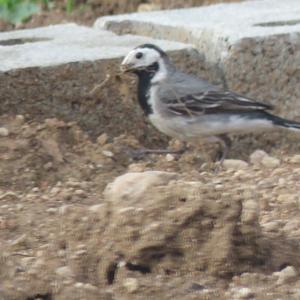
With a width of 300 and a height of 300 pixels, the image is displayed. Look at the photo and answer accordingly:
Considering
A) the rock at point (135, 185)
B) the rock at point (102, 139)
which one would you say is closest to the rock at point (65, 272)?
the rock at point (135, 185)

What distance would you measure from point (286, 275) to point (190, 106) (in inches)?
88.9

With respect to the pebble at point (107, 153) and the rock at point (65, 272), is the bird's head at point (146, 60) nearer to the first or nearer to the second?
→ the pebble at point (107, 153)

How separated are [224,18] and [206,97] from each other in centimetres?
101

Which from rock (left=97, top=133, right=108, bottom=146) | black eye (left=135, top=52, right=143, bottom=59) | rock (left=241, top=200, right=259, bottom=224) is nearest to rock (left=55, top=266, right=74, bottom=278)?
rock (left=241, top=200, right=259, bottom=224)

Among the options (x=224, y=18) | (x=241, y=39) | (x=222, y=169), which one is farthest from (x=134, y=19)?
(x=222, y=169)

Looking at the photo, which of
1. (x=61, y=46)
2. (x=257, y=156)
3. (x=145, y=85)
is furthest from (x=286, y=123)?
(x=61, y=46)

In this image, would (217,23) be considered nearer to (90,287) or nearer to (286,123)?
(286,123)

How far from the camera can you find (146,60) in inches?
270

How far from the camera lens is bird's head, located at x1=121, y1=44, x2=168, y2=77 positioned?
6.80 metres

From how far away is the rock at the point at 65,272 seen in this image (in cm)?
459

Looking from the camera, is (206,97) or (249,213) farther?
(206,97)

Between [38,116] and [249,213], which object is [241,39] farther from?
[249,213]

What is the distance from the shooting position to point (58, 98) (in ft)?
22.3

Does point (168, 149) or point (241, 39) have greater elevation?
point (241, 39)
